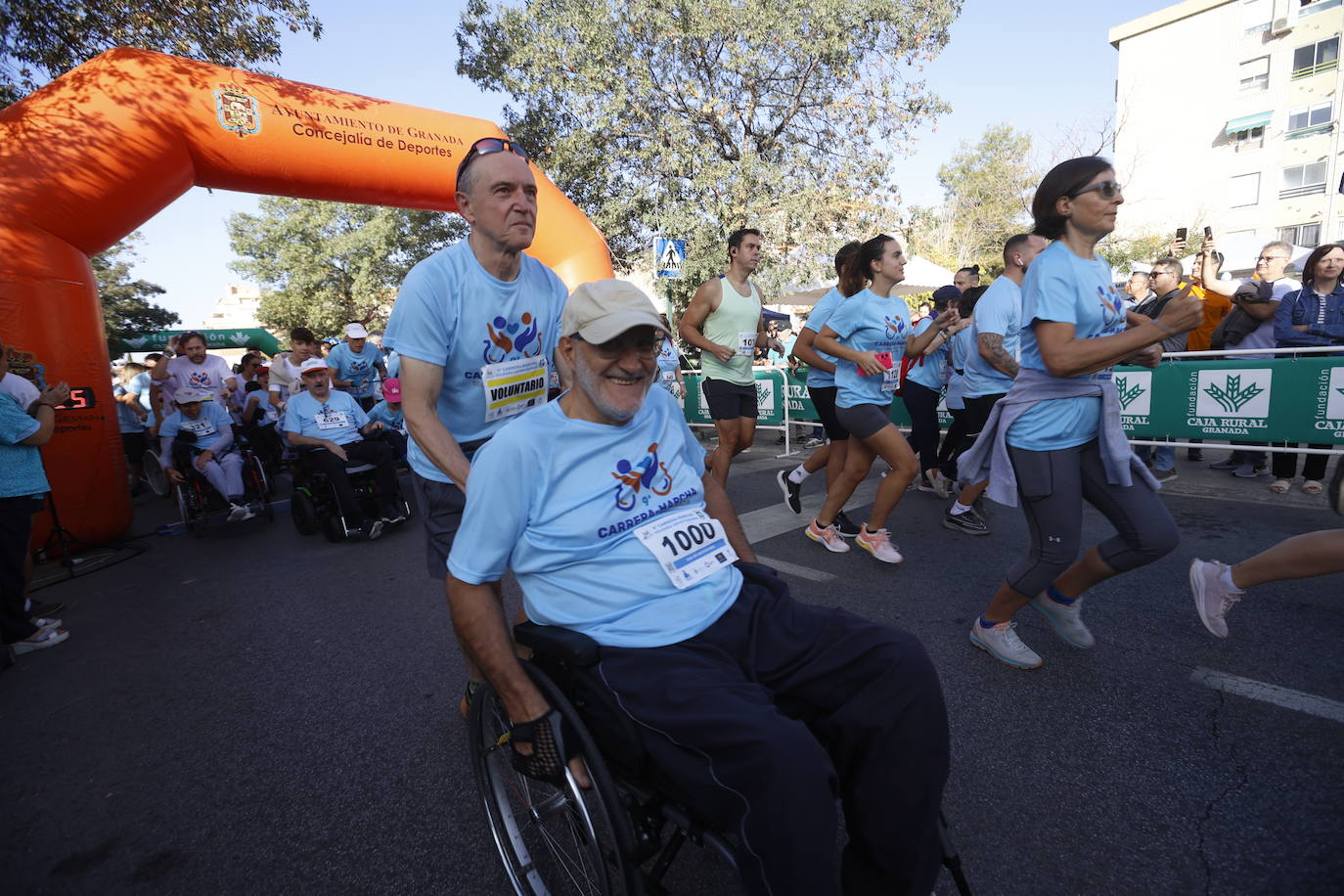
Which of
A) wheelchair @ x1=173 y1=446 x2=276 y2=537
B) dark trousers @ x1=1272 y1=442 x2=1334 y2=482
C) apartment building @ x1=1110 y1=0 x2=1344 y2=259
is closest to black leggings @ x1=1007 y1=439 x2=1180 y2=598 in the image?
dark trousers @ x1=1272 y1=442 x2=1334 y2=482

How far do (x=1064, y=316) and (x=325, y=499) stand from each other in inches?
225

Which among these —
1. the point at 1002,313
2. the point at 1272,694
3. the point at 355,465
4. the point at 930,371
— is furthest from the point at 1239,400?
the point at 355,465

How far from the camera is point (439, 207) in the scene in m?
8.39

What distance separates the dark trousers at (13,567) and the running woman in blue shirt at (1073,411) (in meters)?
4.94

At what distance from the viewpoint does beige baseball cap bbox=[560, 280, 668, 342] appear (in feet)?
5.18

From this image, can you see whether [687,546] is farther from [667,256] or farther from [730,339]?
[667,256]

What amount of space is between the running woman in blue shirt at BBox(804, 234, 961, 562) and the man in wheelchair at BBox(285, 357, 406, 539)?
403 centimetres

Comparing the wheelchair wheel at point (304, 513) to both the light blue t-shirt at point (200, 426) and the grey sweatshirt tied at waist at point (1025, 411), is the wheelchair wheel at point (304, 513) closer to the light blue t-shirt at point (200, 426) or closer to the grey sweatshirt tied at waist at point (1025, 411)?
the light blue t-shirt at point (200, 426)

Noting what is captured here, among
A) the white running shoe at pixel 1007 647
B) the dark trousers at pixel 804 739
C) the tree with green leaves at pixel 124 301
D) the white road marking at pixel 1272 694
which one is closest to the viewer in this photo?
the dark trousers at pixel 804 739

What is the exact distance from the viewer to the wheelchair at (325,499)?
5.85m

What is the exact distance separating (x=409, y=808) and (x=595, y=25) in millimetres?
15454

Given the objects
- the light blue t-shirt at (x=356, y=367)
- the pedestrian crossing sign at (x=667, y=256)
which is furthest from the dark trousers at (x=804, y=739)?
the pedestrian crossing sign at (x=667, y=256)

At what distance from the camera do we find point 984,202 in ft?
111

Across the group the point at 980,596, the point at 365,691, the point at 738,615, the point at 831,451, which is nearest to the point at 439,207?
the point at 831,451
